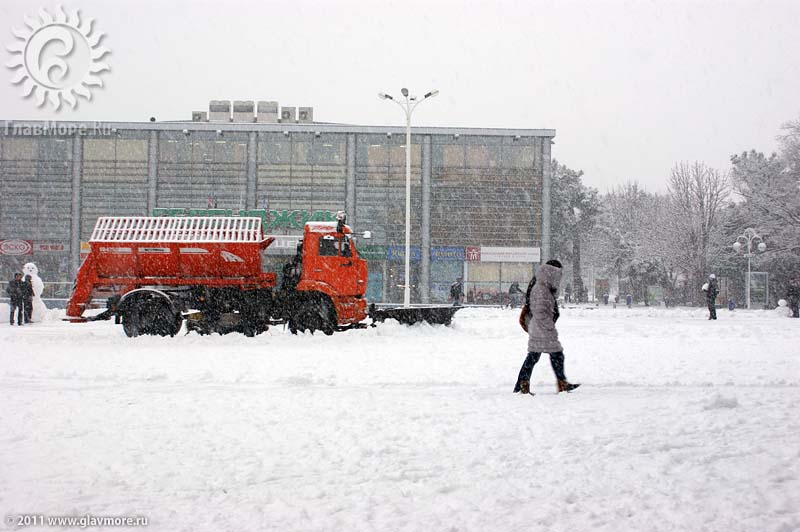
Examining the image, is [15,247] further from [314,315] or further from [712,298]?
[712,298]

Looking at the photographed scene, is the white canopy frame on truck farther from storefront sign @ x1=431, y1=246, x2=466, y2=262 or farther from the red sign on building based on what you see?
the red sign on building

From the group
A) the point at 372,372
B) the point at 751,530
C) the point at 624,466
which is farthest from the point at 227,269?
the point at 751,530

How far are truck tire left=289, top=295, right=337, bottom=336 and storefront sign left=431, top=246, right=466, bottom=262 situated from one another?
2935cm

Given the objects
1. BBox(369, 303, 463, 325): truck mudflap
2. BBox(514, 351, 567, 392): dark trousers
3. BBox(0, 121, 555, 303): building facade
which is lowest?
BBox(514, 351, 567, 392): dark trousers

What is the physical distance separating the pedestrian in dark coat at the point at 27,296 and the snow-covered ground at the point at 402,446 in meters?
13.4

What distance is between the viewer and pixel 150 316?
16.0m

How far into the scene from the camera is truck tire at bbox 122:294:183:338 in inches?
626

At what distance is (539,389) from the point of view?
342 inches

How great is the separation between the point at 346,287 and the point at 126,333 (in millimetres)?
5239

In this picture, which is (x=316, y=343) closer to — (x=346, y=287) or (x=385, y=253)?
(x=346, y=287)

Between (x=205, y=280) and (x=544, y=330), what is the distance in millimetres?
10146

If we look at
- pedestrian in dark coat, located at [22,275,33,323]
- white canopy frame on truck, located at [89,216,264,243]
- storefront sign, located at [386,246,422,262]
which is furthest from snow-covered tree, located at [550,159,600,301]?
white canopy frame on truck, located at [89,216,264,243]

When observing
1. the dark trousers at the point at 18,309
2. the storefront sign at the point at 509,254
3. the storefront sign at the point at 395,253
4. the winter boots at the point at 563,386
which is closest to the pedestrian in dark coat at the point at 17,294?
the dark trousers at the point at 18,309

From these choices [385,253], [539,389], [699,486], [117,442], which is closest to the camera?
[699,486]
